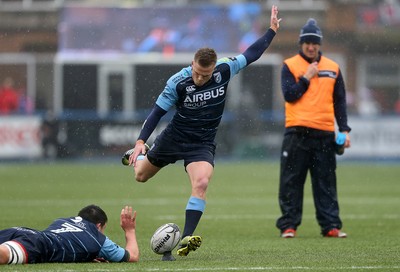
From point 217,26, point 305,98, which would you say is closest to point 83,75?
point 217,26

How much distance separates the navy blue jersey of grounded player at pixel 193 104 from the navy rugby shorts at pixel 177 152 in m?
0.06

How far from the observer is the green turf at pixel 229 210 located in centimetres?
941

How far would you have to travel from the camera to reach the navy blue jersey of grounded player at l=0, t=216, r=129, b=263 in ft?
29.1

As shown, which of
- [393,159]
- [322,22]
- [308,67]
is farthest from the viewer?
[322,22]

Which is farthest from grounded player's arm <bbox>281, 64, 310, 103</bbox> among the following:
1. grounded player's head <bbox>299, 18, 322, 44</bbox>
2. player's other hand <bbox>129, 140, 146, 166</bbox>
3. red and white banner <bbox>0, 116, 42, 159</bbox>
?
red and white banner <bbox>0, 116, 42, 159</bbox>

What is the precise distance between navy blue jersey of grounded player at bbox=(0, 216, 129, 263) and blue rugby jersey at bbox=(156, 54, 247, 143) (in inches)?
63.0

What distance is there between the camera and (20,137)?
30.5 m

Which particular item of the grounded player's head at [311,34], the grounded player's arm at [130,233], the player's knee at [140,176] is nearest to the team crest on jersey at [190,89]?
the player's knee at [140,176]

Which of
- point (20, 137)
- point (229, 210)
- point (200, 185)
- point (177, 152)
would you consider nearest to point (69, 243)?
point (200, 185)

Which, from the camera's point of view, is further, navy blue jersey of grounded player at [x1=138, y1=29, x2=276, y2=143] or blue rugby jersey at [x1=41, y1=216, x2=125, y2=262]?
navy blue jersey of grounded player at [x1=138, y1=29, x2=276, y2=143]

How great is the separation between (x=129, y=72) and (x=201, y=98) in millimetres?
24276

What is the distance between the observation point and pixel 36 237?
8.86 meters

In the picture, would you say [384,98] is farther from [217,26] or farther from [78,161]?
[78,161]

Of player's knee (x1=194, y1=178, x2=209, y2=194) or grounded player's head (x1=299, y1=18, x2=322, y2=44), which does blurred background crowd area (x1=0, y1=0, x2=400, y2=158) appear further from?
player's knee (x1=194, y1=178, x2=209, y2=194)
